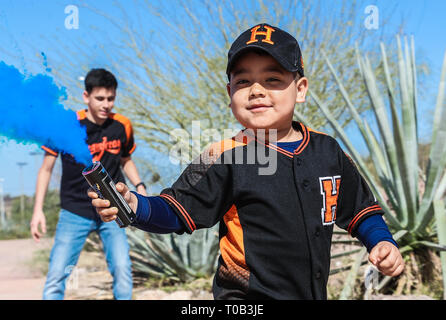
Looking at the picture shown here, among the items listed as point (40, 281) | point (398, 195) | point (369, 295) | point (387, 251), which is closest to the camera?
point (387, 251)

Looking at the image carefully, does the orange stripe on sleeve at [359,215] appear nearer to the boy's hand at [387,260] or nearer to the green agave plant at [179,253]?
the boy's hand at [387,260]

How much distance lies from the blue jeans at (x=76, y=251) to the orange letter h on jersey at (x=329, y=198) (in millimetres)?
1872

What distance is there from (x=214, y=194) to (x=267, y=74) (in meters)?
0.42

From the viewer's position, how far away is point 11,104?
162cm

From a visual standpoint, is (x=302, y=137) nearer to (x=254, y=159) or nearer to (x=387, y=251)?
(x=254, y=159)

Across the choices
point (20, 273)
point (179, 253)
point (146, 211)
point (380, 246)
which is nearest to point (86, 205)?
point (179, 253)

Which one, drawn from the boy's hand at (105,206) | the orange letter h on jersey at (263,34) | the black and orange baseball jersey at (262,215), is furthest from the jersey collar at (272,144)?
the boy's hand at (105,206)

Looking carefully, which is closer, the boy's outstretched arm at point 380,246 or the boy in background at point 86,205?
the boy's outstretched arm at point 380,246

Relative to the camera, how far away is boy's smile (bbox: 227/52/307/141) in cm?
154

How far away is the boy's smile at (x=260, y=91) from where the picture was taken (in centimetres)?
154

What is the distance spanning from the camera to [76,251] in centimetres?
318

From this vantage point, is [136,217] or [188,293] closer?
[136,217]
